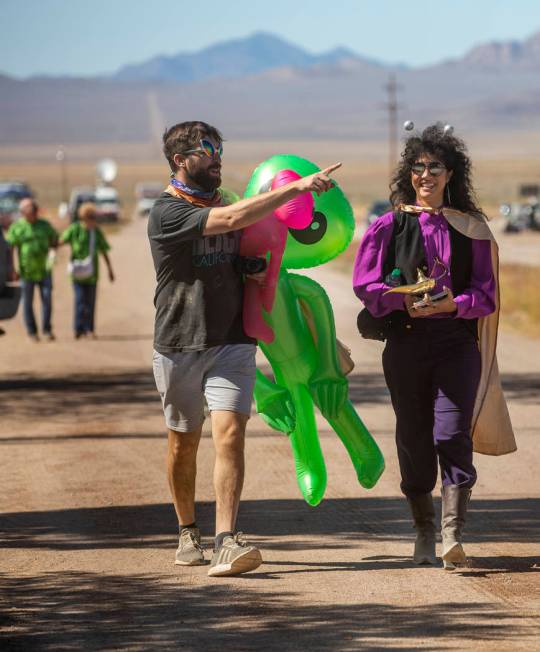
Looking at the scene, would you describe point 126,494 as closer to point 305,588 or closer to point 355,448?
point 355,448

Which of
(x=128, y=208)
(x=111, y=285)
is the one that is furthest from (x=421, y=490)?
(x=128, y=208)

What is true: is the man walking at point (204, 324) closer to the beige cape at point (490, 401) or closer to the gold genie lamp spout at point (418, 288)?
the gold genie lamp spout at point (418, 288)

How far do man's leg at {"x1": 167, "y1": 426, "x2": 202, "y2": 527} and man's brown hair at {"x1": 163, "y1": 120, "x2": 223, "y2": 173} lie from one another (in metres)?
1.18

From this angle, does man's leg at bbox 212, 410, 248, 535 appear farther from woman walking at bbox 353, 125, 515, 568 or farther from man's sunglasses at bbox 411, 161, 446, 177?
man's sunglasses at bbox 411, 161, 446, 177

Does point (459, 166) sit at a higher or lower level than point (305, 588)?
higher

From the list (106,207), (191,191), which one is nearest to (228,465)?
(191,191)

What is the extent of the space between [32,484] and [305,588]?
3082 millimetres

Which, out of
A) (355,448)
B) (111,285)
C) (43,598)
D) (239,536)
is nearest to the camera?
(43,598)

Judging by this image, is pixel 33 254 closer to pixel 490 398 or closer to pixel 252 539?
pixel 252 539

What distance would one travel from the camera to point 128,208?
88.9 meters

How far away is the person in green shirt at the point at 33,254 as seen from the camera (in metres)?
17.5

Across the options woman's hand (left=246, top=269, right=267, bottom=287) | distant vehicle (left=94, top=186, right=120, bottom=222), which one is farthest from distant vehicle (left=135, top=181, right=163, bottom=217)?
woman's hand (left=246, top=269, right=267, bottom=287)

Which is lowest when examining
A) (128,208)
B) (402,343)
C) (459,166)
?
(128,208)

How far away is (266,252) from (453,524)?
143 centimetres
